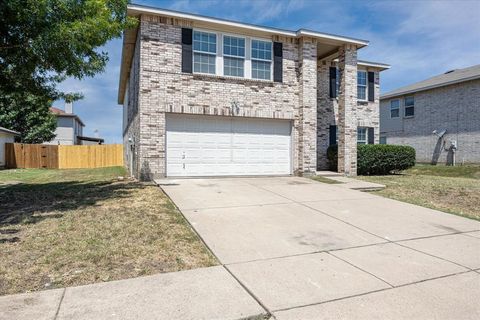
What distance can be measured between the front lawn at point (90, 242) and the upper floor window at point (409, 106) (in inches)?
889

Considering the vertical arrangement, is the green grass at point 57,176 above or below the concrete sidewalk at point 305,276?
above

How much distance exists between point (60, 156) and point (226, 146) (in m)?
19.7

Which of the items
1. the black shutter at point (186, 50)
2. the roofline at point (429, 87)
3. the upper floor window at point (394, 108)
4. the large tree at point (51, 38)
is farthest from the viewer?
the upper floor window at point (394, 108)

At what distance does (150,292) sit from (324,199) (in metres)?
5.98

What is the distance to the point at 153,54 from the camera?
11.6m

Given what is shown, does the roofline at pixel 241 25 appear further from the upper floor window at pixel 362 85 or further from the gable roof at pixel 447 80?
the gable roof at pixel 447 80

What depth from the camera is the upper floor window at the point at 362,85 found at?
17500 mm

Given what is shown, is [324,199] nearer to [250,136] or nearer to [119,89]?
[250,136]

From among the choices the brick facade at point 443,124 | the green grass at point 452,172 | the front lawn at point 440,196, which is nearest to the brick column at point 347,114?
the front lawn at point 440,196

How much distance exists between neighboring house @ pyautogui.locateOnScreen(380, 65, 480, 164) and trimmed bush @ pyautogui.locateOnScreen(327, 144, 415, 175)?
8584 millimetres

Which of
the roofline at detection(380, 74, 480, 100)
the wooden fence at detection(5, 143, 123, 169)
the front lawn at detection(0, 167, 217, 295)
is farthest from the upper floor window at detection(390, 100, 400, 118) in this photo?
the front lawn at detection(0, 167, 217, 295)

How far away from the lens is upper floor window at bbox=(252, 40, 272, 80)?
42.9ft

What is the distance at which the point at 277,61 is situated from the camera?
43.7 feet

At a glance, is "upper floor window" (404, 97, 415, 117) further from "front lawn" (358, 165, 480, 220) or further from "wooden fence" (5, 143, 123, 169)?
"wooden fence" (5, 143, 123, 169)
